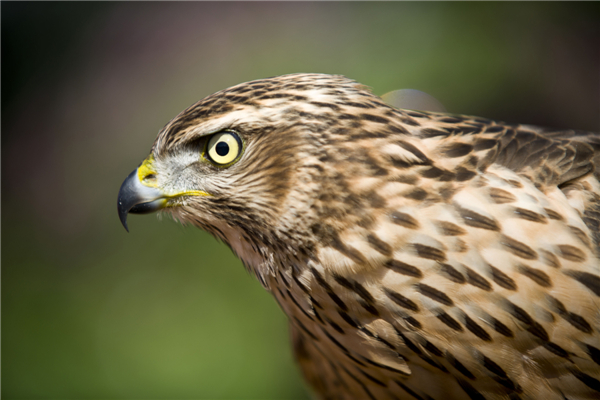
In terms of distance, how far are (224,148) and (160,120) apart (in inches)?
158

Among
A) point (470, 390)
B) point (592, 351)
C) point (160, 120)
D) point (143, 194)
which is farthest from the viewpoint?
point (160, 120)

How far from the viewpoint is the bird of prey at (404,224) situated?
1063 millimetres

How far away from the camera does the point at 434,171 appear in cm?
116

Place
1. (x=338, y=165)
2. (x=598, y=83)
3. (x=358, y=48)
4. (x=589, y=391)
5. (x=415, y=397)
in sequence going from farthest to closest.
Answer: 1. (x=358, y=48)
2. (x=598, y=83)
3. (x=415, y=397)
4. (x=338, y=165)
5. (x=589, y=391)

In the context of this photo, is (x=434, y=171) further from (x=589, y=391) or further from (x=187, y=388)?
(x=187, y=388)

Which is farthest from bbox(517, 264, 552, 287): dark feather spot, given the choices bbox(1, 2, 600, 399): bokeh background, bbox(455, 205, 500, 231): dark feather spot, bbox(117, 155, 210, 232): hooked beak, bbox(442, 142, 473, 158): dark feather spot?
bbox(1, 2, 600, 399): bokeh background

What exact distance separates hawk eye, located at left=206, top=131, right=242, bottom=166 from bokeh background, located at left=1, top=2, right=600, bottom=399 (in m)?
2.64

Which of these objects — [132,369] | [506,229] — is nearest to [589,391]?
[506,229]

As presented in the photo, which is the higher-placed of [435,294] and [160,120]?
[435,294]

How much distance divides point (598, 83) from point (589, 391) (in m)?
4.29

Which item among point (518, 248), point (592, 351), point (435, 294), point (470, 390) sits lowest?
point (470, 390)

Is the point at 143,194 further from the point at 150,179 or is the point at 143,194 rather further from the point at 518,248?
the point at 518,248

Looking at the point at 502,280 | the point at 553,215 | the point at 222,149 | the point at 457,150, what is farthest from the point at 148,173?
the point at 553,215

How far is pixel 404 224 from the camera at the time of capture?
1.11 metres
